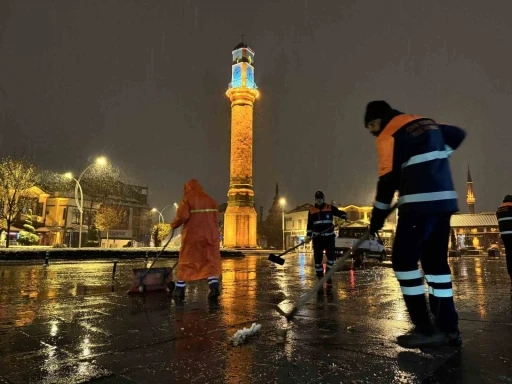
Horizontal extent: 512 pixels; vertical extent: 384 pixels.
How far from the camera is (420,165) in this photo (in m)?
3.32

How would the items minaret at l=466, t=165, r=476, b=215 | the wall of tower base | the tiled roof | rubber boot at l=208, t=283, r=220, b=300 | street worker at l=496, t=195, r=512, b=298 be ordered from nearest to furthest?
rubber boot at l=208, t=283, r=220, b=300
street worker at l=496, t=195, r=512, b=298
the wall of tower base
the tiled roof
minaret at l=466, t=165, r=476, b=215

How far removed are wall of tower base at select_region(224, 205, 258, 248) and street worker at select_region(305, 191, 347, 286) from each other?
34.5 metres

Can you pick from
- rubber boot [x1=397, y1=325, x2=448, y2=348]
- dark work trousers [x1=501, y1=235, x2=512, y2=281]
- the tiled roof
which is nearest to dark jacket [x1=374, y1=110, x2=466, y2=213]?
rubber boot [x1=397, y1=325, x2=448, y2=348]

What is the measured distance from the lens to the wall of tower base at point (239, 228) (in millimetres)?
42719

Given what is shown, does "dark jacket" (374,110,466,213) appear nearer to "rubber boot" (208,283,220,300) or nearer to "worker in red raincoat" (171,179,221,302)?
"rubber boot" (208,283,220,300)

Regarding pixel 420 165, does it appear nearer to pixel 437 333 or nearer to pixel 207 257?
pixel 437 333

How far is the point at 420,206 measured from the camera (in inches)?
129

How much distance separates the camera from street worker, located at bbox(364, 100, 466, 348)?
3279 millimetres

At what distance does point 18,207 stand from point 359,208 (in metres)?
54.7

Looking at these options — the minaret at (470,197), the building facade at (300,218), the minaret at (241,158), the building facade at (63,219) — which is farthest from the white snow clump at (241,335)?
the minaret at (470,197)

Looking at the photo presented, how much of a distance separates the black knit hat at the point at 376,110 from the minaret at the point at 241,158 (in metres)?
39.2

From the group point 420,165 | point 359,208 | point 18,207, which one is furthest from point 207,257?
point 359,208

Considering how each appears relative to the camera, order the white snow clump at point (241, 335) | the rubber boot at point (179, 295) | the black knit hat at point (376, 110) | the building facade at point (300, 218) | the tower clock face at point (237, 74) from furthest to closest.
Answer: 1. the building facade at point (300, 218)
2. the tower clock face at point (237, 74)
3. the rubber boot at point (179, 295)
4. the black knit hat at point (376, 110)
5. the white snow clump at point (241, 335)

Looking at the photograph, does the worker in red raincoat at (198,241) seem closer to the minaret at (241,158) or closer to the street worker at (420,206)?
the street worker at (420,206)
